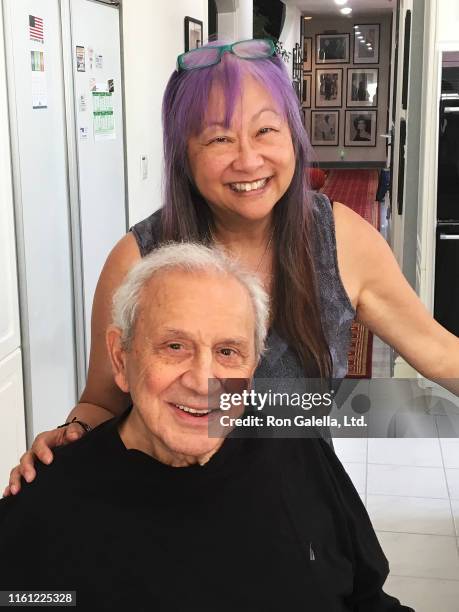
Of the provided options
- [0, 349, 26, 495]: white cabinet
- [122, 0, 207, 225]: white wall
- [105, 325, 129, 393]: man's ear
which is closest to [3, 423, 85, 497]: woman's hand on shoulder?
[105, 325, 129, 393]: man's ear

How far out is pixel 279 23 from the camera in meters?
12.7

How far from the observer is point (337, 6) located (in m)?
17.0

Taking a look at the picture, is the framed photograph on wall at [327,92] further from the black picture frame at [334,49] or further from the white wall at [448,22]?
the white wall at [448,22]

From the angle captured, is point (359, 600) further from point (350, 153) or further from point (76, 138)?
point (350, 153)

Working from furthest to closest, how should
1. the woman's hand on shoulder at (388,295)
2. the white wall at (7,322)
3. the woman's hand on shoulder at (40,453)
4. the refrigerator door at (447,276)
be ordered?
the refrigerator door at (447,276) < the white wall at (7,322) < the woman's hand on shoulder at (388,295) < the woman's hand on shoulder at (40,453)

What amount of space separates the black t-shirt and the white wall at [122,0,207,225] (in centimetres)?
353

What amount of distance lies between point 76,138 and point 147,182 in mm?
1447

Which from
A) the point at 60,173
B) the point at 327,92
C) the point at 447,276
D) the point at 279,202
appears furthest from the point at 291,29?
the point at 279,202

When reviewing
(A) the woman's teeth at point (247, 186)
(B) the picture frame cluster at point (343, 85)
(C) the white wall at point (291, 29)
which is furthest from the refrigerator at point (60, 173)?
(B) the picture frame cluster at point (343, 85)

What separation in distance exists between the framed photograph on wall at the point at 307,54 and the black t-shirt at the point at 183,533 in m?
19.3

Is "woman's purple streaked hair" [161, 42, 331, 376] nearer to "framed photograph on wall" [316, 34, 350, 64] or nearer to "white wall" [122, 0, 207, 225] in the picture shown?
"white wall" [122, 0, 207, 225]

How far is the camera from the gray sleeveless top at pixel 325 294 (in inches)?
58.6

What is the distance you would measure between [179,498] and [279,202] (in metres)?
0.59

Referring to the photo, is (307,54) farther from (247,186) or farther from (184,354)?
(184,354)
